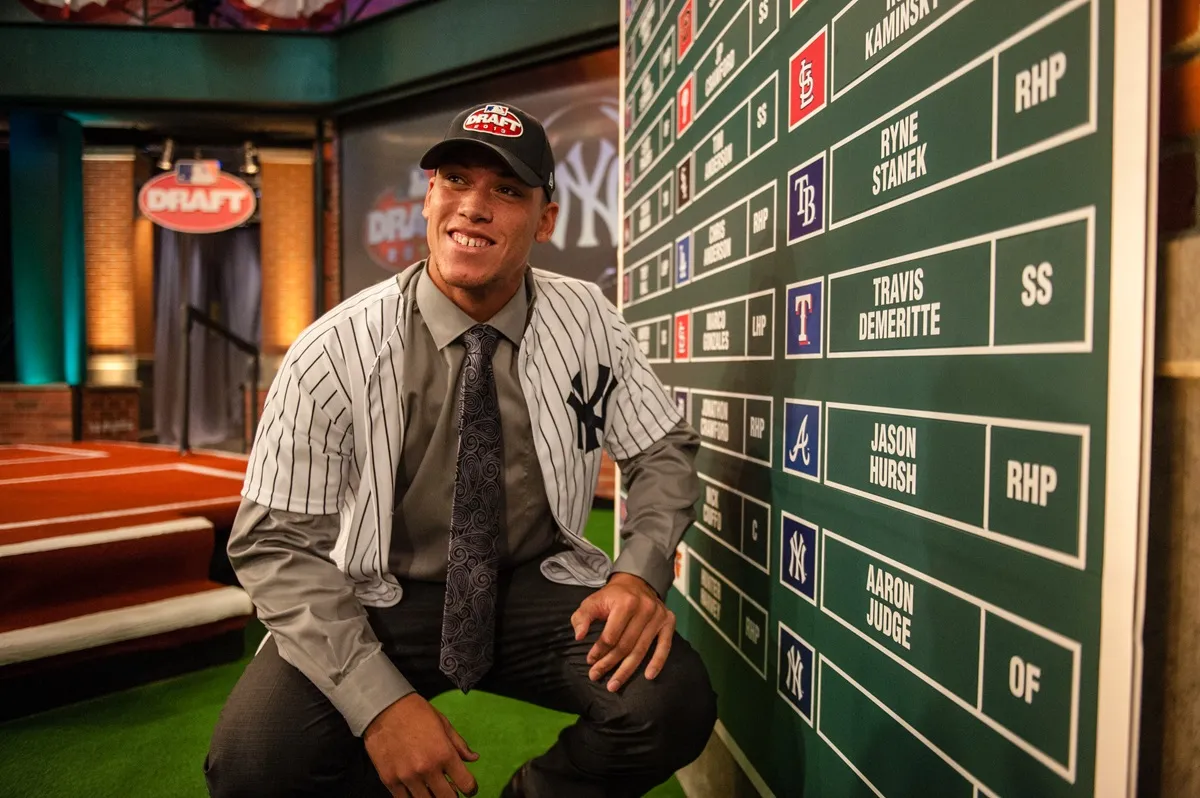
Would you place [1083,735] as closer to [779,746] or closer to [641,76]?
[779,746]

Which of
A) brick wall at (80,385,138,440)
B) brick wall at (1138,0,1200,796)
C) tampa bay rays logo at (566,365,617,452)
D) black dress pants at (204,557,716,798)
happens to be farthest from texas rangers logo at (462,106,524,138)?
brick wall at (80,385,138,440)

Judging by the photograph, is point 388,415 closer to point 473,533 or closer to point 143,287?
point 473,533

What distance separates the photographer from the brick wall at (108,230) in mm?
9133

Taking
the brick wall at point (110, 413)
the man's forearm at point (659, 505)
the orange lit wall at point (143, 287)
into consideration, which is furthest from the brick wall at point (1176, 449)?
the orange lit wall at point (143, 287)

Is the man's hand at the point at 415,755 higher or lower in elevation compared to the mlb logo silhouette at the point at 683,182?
lower

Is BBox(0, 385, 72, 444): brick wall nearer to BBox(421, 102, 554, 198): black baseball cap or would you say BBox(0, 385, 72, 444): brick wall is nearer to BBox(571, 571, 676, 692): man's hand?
BBox(421, 102, 554, 198): black baseball cap

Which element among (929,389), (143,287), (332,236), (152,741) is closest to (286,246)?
(332,236)

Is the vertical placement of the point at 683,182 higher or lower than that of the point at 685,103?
lower

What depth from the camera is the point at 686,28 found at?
202 centimetres

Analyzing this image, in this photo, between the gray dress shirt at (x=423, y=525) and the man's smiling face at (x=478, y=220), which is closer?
the gray dress shirt at (x=423, y=525)

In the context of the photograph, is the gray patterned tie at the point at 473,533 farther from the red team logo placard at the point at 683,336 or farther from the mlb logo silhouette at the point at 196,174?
the mlb logo silhouette at the point at 196,174

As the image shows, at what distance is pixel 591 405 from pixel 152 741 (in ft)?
5.17

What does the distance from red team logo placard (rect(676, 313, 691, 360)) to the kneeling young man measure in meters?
0.45

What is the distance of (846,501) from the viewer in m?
1.21
